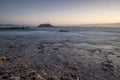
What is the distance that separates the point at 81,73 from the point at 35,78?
2496 mm

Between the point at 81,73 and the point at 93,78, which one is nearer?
the point at 93,78

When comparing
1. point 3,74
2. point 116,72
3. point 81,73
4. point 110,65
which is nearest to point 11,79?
point 3,74

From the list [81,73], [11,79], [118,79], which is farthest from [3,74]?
[118,79]

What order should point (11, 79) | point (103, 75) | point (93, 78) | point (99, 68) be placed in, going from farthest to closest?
point (99, 68)
point (103, 75)
point (93, 78)
point (11, 79)

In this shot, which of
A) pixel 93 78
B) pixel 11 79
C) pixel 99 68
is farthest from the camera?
pixel 99 68

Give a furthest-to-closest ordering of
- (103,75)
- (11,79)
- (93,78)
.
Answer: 1. (103,75)
2. (93,78)
3. (11,79)

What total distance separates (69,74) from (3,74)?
3.29 meters

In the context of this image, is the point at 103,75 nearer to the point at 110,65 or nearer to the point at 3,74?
the point at 110,65

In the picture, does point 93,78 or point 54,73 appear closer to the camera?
point 93,78

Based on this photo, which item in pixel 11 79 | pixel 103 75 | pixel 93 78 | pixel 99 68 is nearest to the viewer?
pixel 11 79

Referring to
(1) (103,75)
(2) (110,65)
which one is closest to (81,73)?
(1) (103,75)

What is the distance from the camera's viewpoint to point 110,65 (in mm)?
8484

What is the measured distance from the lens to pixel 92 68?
8055mm

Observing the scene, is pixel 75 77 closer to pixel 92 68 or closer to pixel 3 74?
pixel 92 68
